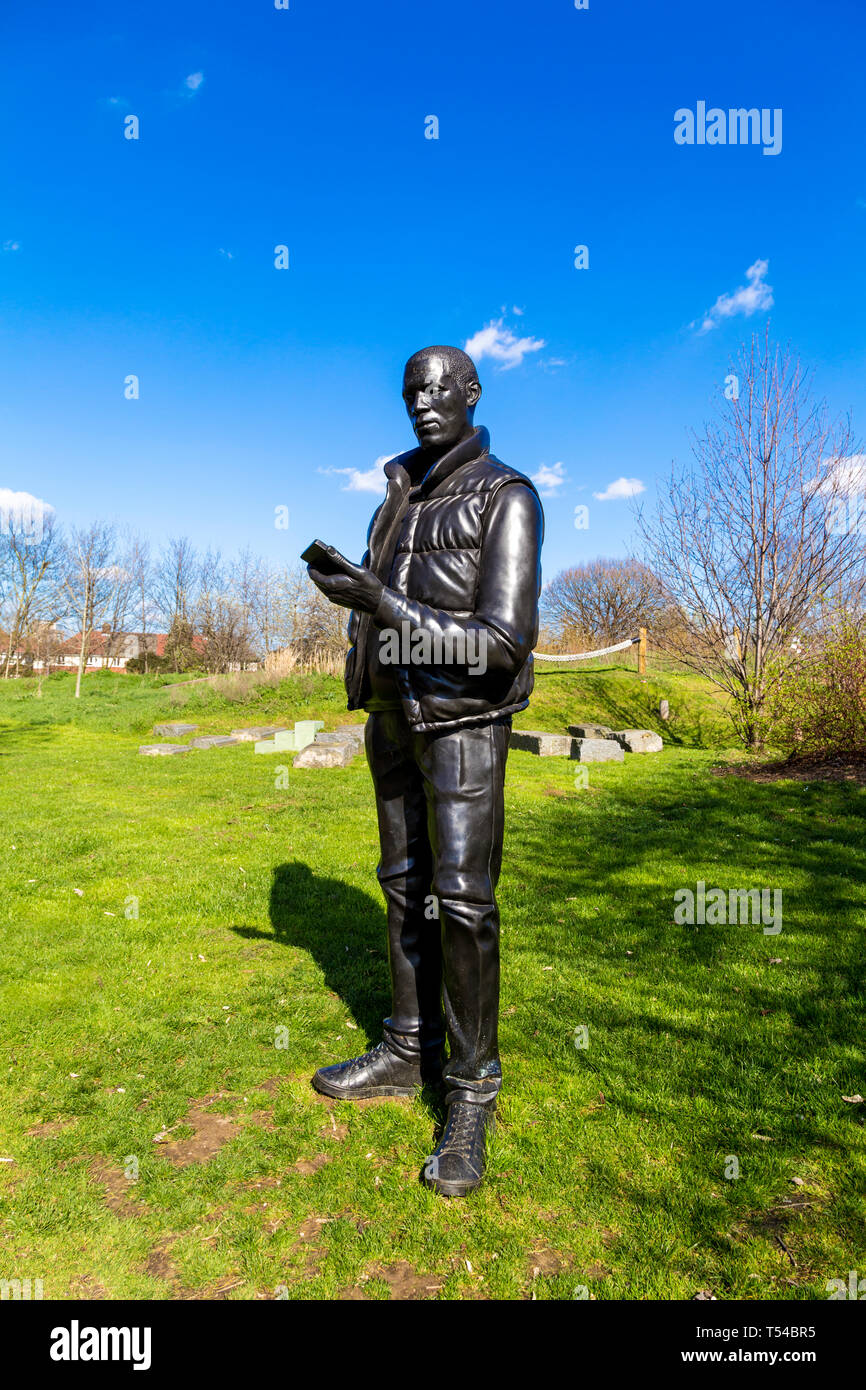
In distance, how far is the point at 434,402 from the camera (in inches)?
112

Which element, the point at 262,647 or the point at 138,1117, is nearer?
the point at 138,1117

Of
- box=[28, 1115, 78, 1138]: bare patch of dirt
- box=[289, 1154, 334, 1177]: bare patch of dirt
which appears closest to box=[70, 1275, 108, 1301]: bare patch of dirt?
box=[289, 1154, 334, 1177]: bare patch of dirt

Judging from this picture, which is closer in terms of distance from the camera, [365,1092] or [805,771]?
[365,1092]

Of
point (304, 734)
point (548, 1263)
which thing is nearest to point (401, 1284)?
point (548, 1263)

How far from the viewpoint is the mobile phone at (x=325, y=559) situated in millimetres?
2393

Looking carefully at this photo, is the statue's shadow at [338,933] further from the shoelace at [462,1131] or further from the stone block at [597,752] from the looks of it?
the stone block at [597,752]

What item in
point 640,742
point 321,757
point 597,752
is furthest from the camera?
point 640,742

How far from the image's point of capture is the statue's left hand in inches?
96.2

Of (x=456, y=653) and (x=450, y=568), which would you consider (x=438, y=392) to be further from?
(x=456, y=653)

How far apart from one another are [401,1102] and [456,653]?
82.4 inches

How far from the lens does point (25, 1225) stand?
2.49 m

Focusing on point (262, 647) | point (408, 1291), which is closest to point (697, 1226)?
point (408, 1291)
